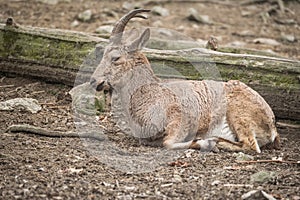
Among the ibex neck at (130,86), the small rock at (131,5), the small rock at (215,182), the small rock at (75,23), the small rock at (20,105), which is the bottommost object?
the small rock at (215,182)

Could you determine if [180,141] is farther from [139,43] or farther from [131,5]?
[131,5]

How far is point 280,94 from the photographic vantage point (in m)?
7.38

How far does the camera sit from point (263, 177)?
5215mm

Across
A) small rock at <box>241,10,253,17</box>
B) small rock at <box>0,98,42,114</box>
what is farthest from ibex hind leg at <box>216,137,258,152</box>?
small rock at <box>241,10,253,17</box>

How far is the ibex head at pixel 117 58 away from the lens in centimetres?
664

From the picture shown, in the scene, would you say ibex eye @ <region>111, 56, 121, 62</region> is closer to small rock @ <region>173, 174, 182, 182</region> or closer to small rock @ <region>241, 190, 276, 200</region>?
small rock @ <region>173, 174, 182, 182</region>

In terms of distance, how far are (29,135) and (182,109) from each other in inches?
69.7

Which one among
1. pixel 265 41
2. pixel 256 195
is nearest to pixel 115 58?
pixel 256 195

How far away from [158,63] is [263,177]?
A: 2921 millimetres

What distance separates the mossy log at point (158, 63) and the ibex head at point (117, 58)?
0.94 m

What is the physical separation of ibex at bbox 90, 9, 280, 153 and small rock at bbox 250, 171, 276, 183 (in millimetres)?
1236

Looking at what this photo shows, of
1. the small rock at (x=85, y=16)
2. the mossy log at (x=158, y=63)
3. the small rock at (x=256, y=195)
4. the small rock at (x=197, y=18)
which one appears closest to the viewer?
the small rock at (x=256, y=195)

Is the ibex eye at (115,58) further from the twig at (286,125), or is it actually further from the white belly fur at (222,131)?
the twig at (286,125)

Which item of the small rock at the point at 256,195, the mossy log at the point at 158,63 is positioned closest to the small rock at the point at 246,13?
the mossy log at the point at 158,63
